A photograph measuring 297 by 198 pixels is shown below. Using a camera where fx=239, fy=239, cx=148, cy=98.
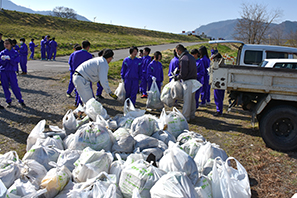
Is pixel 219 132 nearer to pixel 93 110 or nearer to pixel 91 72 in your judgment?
pixel 93 110

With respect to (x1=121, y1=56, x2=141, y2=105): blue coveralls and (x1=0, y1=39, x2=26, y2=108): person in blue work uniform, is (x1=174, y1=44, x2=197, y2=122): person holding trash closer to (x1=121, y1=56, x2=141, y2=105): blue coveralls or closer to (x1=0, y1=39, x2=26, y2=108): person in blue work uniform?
(x1=121, y1=56, x2=141, y2=105): blue coveralls

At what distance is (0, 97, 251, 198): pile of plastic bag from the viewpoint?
2412 millimetres

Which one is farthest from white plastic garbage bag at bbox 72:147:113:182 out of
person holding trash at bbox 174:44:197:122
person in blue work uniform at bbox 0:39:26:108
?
person in blue work uniform at bbox 0:39:26:108

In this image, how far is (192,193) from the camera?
7.59 feet

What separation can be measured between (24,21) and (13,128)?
40977mm

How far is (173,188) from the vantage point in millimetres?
2271

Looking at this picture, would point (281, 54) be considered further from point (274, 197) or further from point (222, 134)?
point (274, 197)

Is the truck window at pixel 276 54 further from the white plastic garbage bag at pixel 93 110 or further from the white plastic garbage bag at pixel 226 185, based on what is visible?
the white plastic garbage bag at pixel 226 185

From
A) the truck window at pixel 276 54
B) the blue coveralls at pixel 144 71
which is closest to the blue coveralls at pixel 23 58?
the blue coveralls at pixel 144 71

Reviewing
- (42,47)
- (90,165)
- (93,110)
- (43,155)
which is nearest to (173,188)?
(90,165)

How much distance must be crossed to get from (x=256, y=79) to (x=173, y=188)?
3358 millimetres

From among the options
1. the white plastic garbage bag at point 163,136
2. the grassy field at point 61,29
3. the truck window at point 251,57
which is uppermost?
Answer: the grassy field at point 61,29

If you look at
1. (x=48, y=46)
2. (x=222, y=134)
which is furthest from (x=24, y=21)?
(x=222, y=134)

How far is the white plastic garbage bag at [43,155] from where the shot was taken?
3.15 m
